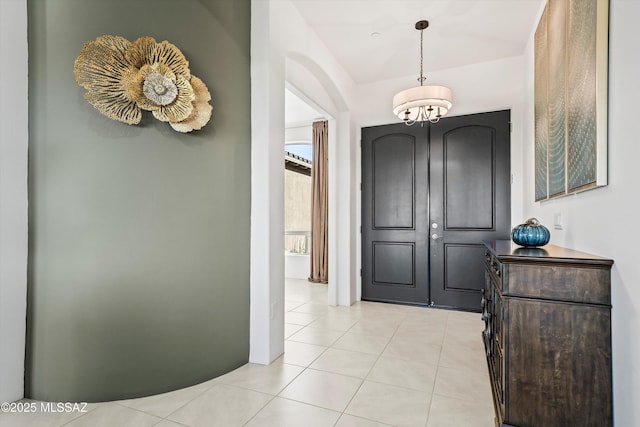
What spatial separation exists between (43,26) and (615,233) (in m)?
3.19

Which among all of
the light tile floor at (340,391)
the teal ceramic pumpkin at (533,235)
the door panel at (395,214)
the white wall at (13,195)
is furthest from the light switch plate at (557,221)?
the white wall at (13,195)

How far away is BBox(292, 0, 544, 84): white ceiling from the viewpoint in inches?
119

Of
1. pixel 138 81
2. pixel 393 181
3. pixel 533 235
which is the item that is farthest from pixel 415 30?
pixel 138 81

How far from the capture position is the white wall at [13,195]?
190 cm

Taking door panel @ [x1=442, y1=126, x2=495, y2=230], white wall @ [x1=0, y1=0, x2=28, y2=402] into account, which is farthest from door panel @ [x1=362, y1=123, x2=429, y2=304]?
white wall @ [x1=0, y1=0, x2=28, y2=402]

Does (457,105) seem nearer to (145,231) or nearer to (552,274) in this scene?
(552,274)

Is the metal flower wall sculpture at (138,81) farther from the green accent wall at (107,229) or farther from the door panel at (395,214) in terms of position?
the door panel at (395,214)

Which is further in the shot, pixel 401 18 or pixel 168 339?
pixel 401 18

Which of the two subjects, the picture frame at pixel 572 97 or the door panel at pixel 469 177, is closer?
the picture frame at pixel 572 97

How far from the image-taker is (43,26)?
1961 millimetres

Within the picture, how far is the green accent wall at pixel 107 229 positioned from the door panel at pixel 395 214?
2775 mm

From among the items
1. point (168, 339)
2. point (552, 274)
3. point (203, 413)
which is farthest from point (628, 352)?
point (168, 339)

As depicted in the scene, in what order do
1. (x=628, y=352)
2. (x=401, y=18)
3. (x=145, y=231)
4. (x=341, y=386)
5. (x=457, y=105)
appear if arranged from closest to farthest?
(x=628, y=352)
(x=145, y=231)
(x=341, y=386)
(x=401, y=18)
(x=457, y=105)

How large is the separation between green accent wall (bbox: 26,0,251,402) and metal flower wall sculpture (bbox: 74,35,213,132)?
0.10 meters
